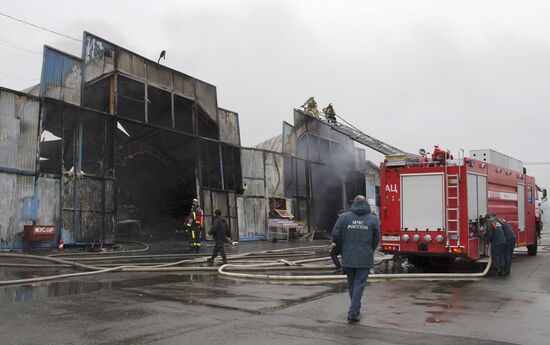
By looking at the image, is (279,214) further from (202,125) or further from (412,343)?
(412,343)

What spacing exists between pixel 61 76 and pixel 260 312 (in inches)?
476

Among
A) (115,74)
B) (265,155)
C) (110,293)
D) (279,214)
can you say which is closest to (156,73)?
(115,74)

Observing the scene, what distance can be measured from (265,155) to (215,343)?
1882 cm

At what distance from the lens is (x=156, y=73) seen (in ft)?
60.1

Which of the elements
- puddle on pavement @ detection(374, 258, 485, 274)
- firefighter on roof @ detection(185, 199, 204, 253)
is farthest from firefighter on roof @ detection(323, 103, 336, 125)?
puddle on pavement @ detection(374, 258, 485, 274)

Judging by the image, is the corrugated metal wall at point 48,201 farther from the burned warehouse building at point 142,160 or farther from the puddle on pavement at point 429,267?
the puddle on pavement at point 429,267

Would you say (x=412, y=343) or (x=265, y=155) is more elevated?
(x=265, y=155)

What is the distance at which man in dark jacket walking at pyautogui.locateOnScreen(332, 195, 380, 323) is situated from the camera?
5.58 metres

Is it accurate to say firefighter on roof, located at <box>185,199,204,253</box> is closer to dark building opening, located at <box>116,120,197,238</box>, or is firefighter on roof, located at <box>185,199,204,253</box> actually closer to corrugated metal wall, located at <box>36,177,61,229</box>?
corrugated metal wall, located at <box>36,177,61,229</box>

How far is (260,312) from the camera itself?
5.95 metres

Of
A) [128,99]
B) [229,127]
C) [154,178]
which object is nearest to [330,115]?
[229,127]

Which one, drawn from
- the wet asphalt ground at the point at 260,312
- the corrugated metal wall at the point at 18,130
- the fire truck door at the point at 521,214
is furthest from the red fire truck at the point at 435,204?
the corrugated metal wall at the point at 18,130

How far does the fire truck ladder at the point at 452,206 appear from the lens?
9.74 meters

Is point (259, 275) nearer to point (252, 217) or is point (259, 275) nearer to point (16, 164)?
point (16, 164)
